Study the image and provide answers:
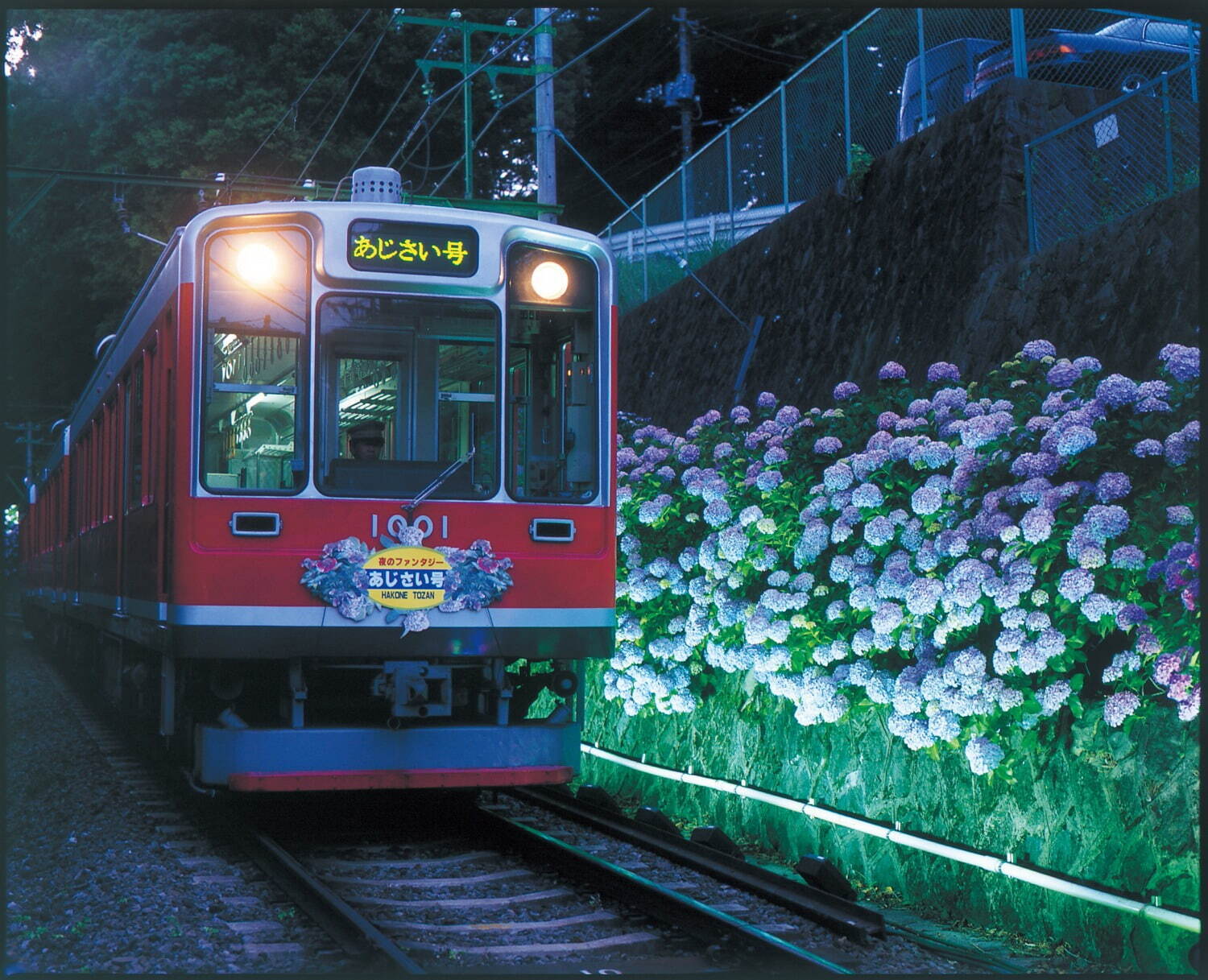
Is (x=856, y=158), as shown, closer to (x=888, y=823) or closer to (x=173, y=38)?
(x=888, y=823)

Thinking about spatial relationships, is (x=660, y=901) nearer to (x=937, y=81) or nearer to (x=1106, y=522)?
(x=1106, y=522)

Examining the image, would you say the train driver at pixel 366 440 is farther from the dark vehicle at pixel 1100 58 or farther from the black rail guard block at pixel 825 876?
the dark vehicle at pixel 1100 58

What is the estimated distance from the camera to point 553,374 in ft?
23.7

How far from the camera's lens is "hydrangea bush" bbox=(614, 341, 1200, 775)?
5297 millimetres

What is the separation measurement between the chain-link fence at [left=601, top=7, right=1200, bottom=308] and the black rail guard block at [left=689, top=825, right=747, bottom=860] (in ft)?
19.2

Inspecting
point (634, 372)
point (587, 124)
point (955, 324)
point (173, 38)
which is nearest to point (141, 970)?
point (955, 324)

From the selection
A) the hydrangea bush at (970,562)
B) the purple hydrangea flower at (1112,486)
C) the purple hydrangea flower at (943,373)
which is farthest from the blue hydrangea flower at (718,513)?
the purple hydrangea flower at (1112,486)

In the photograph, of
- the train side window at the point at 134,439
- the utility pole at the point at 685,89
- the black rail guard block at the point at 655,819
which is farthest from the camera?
the utility pole at the point at 685,89

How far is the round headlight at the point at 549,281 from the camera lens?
7.23 m

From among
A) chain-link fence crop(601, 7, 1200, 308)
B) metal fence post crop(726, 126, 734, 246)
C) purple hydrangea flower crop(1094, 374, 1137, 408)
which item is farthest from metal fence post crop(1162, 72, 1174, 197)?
metal fence post crop(726, 126, 734, 246)

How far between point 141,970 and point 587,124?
2843cm

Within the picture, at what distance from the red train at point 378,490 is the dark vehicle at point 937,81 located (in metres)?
6.82

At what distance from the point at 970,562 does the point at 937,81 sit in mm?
8644

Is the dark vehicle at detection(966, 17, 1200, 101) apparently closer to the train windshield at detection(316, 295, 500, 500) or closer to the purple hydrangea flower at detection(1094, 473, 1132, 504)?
the train windshield at detection(316, 295, 500, 500)
